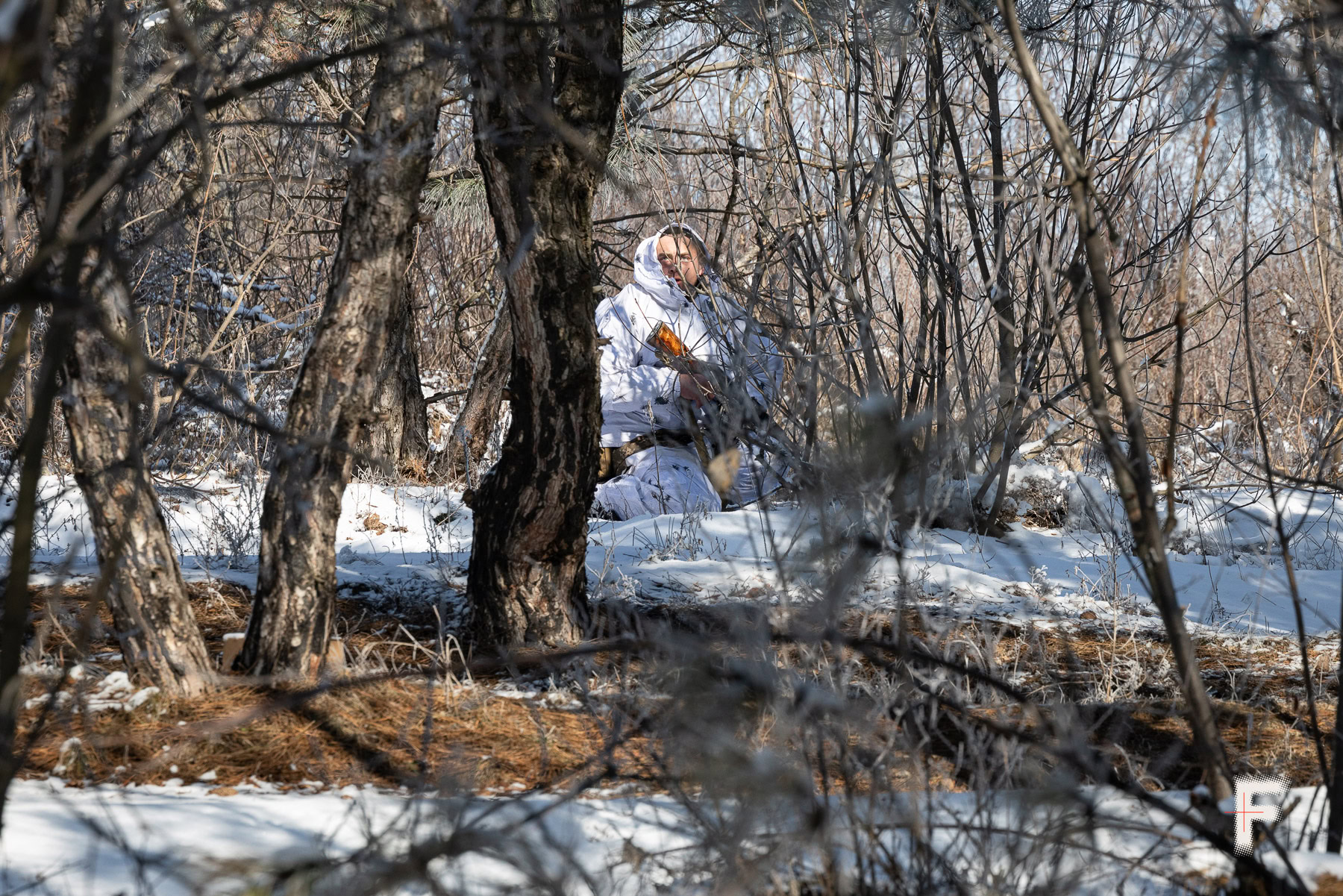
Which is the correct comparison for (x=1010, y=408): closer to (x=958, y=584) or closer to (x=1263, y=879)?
(x=958, y=584)

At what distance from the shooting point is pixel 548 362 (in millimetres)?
2928

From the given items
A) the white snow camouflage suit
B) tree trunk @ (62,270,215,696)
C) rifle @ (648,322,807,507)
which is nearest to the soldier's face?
the white snow camouflage suit

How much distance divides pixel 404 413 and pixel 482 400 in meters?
0.52

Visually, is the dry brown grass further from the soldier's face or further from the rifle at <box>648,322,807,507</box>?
the soldier's face

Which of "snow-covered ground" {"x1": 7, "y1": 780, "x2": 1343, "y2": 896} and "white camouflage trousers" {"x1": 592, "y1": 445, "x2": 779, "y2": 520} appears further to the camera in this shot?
"white camouflage trousers" {"x1": 592, "y1": 445, "x2": 779, "y2": 520}

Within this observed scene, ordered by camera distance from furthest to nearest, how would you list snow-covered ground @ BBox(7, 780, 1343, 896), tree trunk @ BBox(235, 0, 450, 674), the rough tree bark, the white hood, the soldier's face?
the white hood
the soldier's face
tree trunk @ BBox(235, 0, 450, 674)
the rough tree bark
snow-covered ground @ BBox(7, 780, 1343, 896)

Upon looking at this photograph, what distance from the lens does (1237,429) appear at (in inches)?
320

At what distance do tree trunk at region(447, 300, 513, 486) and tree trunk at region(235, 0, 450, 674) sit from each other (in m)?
4.30

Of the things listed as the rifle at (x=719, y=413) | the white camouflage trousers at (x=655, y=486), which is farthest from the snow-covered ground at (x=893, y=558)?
the white camouflage trousers at (x=655, y=486)

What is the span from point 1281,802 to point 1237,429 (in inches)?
293

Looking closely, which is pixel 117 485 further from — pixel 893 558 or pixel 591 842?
pixel 893 558

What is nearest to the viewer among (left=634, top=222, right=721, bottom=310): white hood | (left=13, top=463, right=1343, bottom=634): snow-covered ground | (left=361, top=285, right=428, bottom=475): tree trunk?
(left=13, top=463, right=1343, bottom=634): snow-covered ground

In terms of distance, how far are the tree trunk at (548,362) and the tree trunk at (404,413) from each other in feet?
12.5

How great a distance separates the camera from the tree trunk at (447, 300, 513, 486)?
6.90 m
